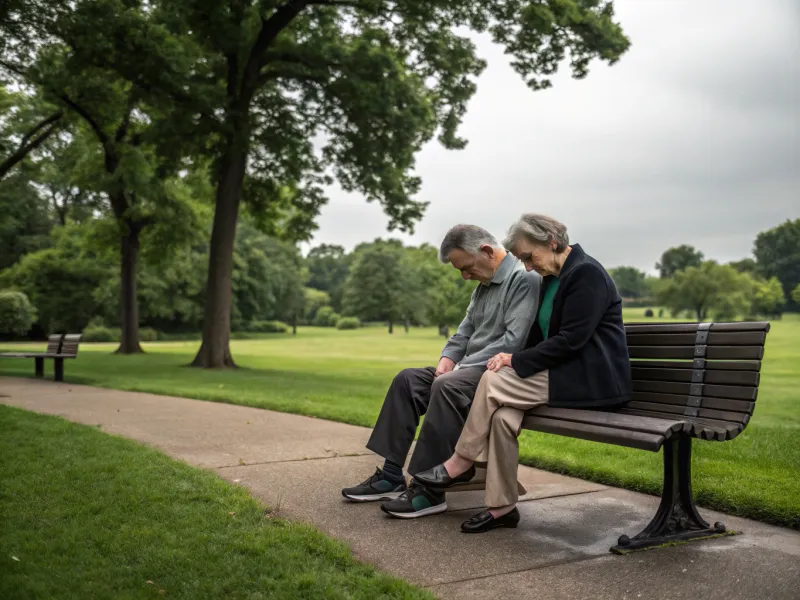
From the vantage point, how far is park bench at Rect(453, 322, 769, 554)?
382cm

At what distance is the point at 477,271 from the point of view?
4.88 meters

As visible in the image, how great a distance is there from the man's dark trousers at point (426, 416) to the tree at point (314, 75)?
13.0 meters

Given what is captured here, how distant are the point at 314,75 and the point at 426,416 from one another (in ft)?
49.8

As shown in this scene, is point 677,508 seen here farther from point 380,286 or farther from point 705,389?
point 380,286

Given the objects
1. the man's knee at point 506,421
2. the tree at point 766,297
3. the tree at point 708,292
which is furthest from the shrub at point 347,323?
the man's knee at point 506,421

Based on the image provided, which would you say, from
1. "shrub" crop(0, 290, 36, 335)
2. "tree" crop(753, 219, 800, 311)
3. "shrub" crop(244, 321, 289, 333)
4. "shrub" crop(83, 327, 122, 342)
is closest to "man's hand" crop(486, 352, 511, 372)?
"shrub" crop(0, 290, 36, 335)

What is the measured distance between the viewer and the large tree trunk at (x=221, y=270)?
18.8 metres

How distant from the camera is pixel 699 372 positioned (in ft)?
14.0

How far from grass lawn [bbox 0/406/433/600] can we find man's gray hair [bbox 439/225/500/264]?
77.9 inches

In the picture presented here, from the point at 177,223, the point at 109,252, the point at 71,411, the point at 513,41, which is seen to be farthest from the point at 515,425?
the point at 109,252

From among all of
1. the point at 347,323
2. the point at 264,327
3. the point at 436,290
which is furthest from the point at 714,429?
the point at 347,323

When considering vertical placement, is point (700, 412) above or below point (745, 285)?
below

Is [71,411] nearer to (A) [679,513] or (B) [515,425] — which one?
(B) [515,425]

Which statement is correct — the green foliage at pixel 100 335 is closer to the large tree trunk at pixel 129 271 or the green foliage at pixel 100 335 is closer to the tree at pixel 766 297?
the large tree trunk at pixel 129 271
